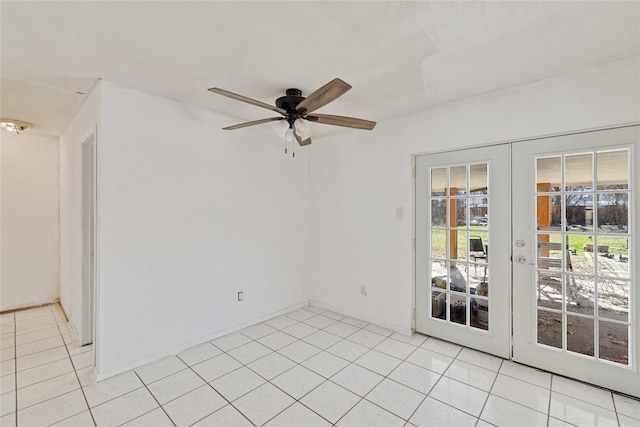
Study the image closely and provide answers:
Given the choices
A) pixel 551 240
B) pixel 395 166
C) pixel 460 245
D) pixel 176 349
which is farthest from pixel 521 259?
pixel 176 349

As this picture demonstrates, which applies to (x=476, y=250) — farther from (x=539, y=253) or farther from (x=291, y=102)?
(x=291, y=102)

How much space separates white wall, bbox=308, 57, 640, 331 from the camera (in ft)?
7.08

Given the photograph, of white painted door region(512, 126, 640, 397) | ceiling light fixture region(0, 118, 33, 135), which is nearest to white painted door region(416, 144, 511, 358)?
white painted door region(512, 126, 640, 397)

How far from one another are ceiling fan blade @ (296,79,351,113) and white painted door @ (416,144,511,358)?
5.20ft

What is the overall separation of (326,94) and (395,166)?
5.36 ft

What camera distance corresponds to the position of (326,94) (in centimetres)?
185

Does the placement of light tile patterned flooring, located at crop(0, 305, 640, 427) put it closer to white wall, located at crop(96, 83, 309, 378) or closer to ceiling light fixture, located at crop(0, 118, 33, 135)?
white wall, located at crop(96, 83, 309, 378)

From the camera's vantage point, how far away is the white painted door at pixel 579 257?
6.86ft

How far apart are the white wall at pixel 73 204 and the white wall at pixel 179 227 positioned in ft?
1.51

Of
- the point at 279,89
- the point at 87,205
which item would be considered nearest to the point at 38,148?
the point at 87,205

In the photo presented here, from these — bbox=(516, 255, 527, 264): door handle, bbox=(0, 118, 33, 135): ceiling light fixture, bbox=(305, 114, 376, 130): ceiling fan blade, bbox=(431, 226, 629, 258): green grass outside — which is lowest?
bbox=(516, 255, 527, 264): door handle

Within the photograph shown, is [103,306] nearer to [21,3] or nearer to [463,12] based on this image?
[21,3]

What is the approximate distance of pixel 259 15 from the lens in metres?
1.55

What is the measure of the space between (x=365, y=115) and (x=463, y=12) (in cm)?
161
